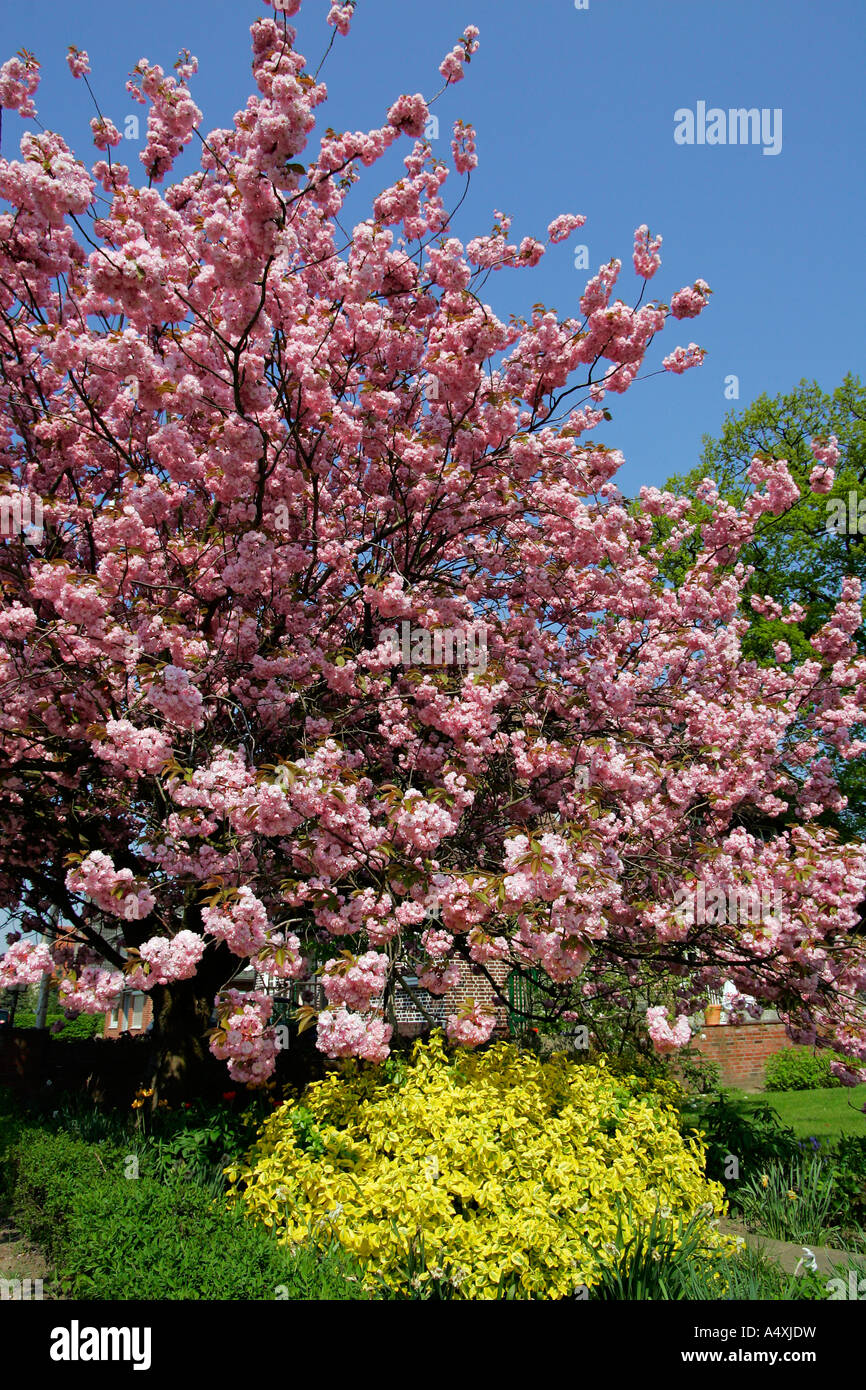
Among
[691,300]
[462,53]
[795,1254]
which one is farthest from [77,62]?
[795,1254]

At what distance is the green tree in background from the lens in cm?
1620

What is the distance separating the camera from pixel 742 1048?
46.4ft

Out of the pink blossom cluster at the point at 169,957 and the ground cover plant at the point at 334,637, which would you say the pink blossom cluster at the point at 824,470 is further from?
the pink blossom cluster at the point at 169,957

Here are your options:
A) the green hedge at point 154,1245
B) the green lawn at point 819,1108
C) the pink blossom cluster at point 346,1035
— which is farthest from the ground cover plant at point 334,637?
the green lawn at point 819,1108

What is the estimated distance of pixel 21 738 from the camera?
5.46 meters

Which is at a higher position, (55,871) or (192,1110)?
(55,871)

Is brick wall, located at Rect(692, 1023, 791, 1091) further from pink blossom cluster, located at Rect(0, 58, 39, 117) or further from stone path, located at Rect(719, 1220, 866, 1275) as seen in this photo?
pink blossom cluster, located at Rect(0, 58, 39, 117)

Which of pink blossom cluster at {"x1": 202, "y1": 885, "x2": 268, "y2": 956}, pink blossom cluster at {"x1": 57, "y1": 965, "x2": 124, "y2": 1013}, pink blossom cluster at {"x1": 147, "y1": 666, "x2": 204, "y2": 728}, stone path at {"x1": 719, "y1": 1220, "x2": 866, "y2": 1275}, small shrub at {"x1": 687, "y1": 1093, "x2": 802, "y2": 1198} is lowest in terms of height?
small shrub at {"x1": 687, "y1": 1093, "x2": 802, "y2": 1198}

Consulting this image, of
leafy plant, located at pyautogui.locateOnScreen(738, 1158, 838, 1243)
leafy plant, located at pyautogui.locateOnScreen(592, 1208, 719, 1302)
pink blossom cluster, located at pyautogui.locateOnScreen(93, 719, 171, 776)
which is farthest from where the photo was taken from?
leafy plant, located at pyautogui.locateOnScreen(738, 1158, 838, 1243)

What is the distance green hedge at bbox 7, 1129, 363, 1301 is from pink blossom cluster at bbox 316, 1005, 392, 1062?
80 centimetres

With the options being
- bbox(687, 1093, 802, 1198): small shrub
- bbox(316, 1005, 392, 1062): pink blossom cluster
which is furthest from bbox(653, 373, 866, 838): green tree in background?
bbox(316, 1005, 392, 1062): pink blossom cluster
